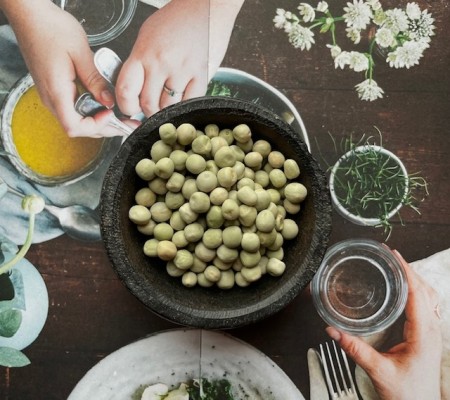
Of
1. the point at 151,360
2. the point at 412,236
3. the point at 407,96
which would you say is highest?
the point at 407,96

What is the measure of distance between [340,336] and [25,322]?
17.0 inches

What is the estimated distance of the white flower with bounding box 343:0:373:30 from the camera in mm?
963

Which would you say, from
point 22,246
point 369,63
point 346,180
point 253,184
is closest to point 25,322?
point 22,246

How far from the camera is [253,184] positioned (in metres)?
0.82

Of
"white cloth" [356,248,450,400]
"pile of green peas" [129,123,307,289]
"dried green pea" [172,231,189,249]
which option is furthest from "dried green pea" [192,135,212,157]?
"white cloth" [356,248,450,400]

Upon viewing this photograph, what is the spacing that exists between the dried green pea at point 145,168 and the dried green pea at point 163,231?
64 mm

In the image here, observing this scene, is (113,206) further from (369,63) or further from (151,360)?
(369,63)

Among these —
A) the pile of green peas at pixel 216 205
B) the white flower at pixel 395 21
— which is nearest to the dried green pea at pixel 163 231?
the pile of green peas at pixel 216 205

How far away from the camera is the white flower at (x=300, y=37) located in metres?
0.96

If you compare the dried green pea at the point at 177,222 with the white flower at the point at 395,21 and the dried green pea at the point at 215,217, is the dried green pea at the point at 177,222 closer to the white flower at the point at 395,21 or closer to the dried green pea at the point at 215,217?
the dried green pea at the point at 215,217

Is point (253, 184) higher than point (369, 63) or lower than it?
lower

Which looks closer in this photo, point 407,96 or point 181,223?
point 181,223

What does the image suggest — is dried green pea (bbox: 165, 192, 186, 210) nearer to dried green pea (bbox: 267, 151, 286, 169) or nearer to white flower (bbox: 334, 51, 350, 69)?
dried green pea (bbox: 267, 151, 286, 169)

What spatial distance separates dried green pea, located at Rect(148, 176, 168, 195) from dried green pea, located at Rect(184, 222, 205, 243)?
0.06 m
